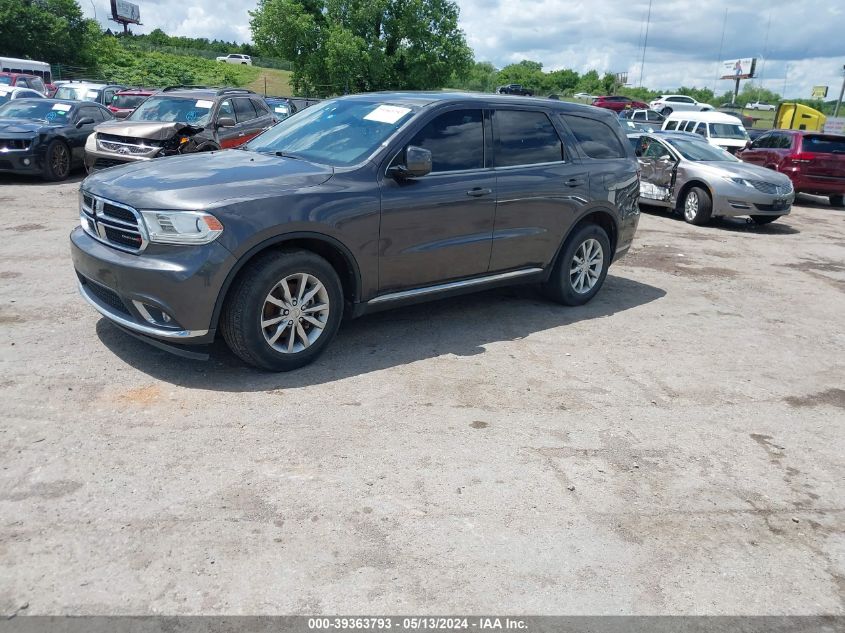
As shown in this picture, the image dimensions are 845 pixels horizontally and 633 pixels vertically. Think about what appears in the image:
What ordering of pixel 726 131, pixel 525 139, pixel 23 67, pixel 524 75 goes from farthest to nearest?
pixel 524 75, pixel 23 67, pixel 726 131, pixel 525 139

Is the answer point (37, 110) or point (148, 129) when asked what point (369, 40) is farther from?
point (148, 129)

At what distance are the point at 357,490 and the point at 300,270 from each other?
5.60ft

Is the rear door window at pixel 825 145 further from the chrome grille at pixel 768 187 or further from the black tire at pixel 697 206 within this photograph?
the black tire at pixel 697 206

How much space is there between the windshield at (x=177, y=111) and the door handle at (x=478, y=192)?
8.00 metres

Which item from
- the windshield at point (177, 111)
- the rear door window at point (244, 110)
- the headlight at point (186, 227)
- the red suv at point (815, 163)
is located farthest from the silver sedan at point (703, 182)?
the headlight at point (186, 227)

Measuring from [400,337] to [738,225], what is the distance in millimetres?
9886

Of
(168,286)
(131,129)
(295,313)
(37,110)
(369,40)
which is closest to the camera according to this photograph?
(168,286)

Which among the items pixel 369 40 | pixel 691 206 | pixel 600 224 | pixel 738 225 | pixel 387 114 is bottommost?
pixel 738 225

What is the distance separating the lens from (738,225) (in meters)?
13.4

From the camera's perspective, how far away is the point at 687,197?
1303cm

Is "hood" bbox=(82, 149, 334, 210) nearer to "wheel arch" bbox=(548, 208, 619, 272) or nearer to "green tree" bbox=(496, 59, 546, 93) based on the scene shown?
"wheel arch" bbox=(548, 208, 619, 272)

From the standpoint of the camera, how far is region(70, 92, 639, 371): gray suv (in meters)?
4.39

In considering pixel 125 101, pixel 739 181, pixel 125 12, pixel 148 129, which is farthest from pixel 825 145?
pixel 125 12

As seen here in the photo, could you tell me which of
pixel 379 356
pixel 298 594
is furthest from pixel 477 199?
pixel 298 594
